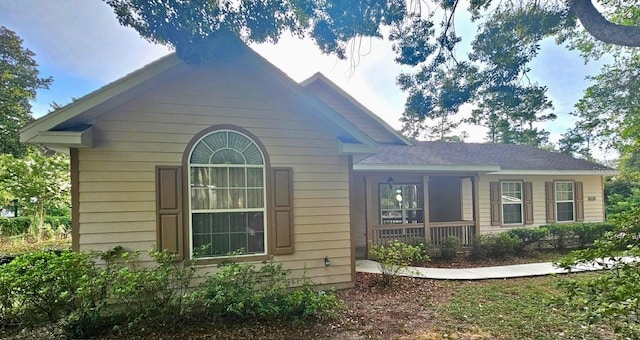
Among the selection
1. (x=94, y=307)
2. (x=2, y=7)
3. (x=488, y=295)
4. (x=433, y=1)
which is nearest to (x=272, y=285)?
(x=94, y=307)

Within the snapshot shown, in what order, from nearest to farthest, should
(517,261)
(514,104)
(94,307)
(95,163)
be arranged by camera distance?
1. (94,307)
2. (95,163)
3. (514,104)
4. (517,261)

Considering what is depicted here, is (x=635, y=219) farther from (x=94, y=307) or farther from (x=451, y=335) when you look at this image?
(x=94, y=307)

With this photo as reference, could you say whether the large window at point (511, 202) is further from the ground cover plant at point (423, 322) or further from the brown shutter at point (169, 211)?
the brown shutter at point (169, 211)

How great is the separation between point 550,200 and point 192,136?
43.7 ft

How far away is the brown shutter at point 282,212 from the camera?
226 inches

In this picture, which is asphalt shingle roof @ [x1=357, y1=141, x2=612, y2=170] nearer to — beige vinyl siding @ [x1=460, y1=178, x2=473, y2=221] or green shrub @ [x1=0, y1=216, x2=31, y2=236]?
beige vinyl siding @ [x1=460, y1=178, x2=473, y2=221]

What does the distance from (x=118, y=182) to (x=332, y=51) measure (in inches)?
177

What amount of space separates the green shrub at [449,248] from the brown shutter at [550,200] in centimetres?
563

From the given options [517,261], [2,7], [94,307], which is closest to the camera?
[94,307]

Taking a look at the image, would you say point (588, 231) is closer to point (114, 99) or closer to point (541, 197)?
point (541, 197)

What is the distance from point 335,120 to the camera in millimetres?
5852

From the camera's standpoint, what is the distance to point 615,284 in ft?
10.2

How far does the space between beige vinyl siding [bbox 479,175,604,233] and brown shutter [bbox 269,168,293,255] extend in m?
8.62

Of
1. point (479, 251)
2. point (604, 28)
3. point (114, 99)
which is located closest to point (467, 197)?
point (479, 251)
